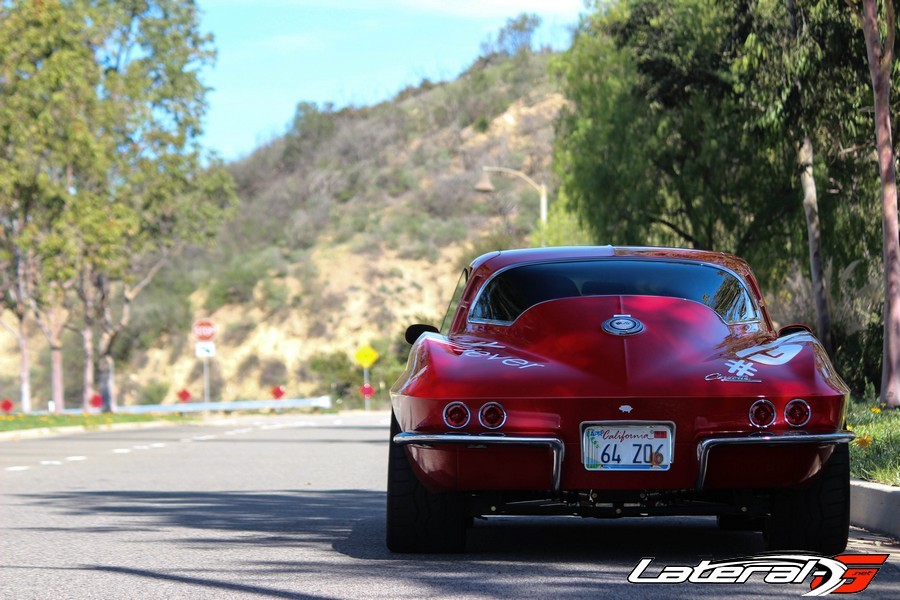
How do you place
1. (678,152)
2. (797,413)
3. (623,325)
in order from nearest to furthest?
1. (797,413)
2. (623,325)
3. (678,152)

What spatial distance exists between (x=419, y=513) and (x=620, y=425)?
1.27 m

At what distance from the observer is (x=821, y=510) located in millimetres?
7359

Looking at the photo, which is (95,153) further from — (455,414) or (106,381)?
(455,414)

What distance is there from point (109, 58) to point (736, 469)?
47.2 meters

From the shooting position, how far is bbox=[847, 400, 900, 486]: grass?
9781 millimetres

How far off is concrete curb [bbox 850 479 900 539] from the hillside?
161 ft

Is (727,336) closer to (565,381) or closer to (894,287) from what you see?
(565,381)

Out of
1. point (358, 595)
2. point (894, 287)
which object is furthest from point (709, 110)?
point (358, 595)

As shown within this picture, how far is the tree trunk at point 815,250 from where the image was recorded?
2238cm

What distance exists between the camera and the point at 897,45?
69.0 feet

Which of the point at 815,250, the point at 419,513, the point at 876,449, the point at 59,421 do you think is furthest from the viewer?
the point at 59,421

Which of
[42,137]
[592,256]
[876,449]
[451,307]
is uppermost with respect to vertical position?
[42,137]

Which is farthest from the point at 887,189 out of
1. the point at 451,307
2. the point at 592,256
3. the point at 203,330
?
the point at 203,330

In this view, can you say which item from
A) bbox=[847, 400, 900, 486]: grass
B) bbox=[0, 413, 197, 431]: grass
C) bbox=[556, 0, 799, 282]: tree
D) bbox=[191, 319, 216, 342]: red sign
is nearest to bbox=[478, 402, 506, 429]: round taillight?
bbox=[847, 400, 900, 486]: grass
